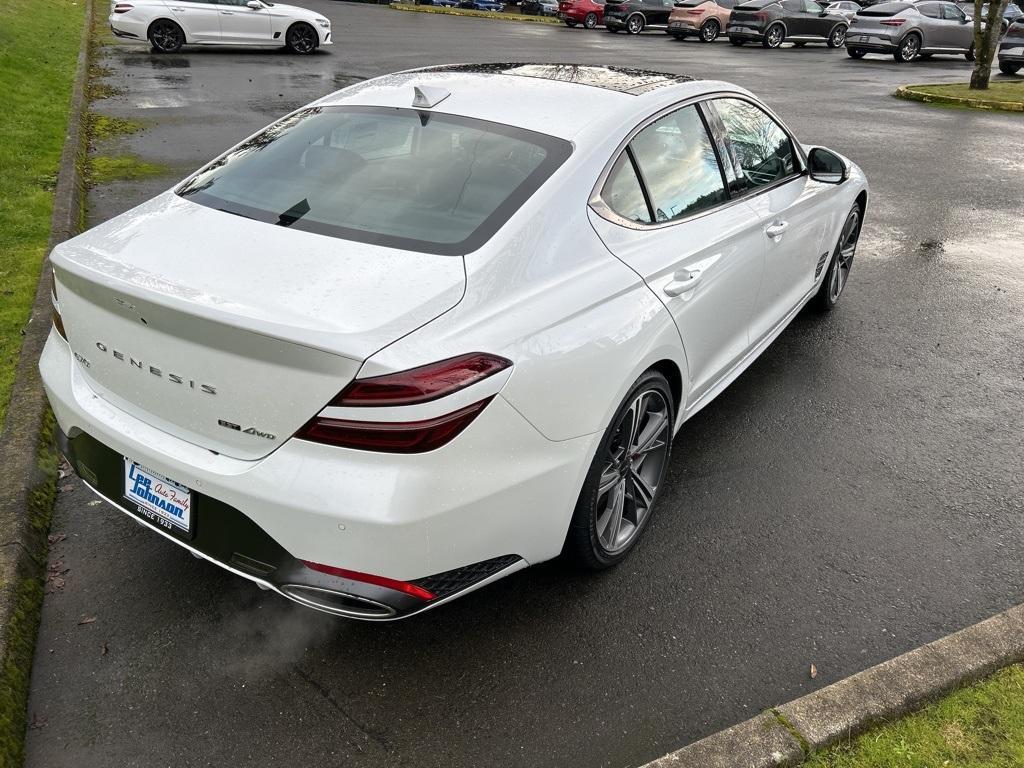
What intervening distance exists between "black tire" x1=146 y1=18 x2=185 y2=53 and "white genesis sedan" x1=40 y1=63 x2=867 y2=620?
15.8 m

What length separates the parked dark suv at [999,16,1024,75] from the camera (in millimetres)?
20844

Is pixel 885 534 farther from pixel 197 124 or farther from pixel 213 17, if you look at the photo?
pixel 213 17

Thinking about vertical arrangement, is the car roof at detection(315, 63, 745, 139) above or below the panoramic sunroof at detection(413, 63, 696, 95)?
below

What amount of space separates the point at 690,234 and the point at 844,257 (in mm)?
2871

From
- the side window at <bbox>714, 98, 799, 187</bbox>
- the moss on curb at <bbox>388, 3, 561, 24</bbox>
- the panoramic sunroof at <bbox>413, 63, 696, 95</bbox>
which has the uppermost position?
the moss on curb at <bbox>388, 3, 561, 24</bbox>

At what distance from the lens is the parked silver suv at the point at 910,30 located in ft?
78.6

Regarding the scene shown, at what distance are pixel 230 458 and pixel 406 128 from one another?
4.88 ft

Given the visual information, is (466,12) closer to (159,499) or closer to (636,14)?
(636,14)

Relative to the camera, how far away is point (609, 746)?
Result: 2459 mm

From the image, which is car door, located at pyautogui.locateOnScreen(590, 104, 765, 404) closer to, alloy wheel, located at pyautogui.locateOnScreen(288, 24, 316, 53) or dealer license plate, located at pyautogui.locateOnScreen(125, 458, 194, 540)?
dealer license plate, located at pyautogui.locateOnScreen(125, 458, 194, 540)

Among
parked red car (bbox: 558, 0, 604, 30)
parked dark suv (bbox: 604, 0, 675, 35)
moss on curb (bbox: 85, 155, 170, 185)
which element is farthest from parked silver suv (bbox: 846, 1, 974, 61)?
moss on curb (bbox: 85, 155, 170, 185)

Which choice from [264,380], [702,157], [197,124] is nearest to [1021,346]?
[702,157]

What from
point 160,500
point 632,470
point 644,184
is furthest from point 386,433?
point 644,184

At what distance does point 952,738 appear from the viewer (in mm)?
2449
